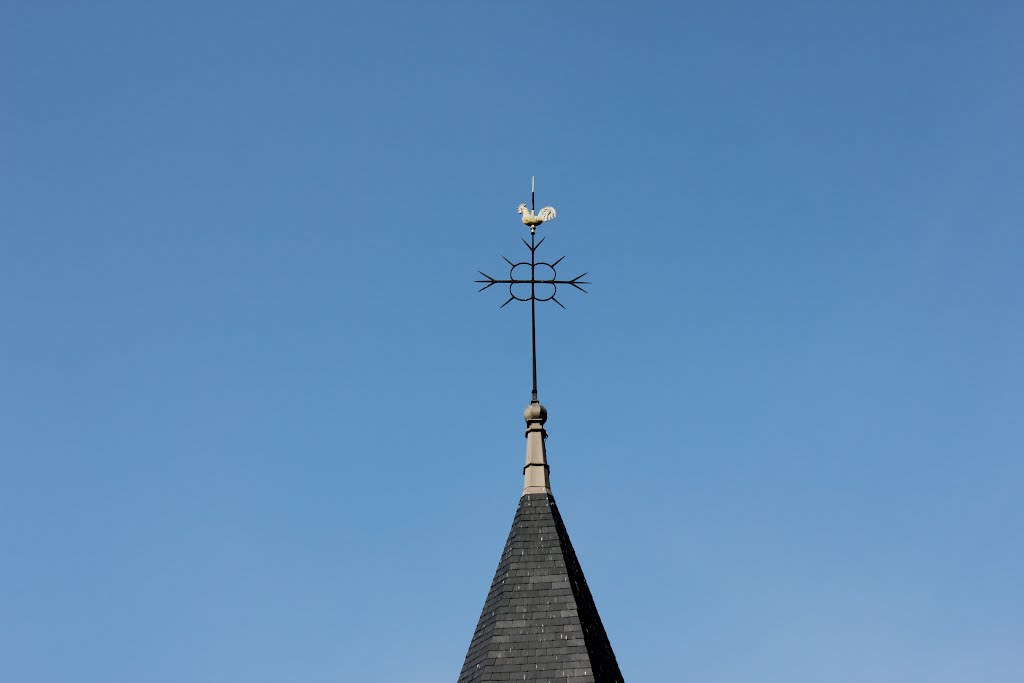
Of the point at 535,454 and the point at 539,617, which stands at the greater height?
the point at 535,454

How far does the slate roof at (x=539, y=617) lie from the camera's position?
77.6ft

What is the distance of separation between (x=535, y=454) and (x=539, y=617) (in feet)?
11.2

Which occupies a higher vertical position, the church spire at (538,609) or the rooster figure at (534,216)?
the rooster figure at (534,216)

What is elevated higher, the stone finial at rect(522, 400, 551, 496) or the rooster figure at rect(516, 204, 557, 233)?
the rooster figure at rect(516, 204, 557, 233)

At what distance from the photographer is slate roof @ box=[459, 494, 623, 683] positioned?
931 inches

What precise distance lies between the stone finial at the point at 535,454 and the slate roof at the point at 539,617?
240mm

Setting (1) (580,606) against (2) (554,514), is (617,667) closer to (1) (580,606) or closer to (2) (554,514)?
(1) (580,606)

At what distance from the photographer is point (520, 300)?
28.3m

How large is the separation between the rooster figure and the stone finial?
3.83 metres

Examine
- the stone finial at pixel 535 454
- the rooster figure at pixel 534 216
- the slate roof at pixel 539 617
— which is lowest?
the slate roof at pixel 539 617

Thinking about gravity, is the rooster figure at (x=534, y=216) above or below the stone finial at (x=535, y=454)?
above

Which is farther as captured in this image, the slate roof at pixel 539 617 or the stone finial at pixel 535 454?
the stone finial at pixel 535 454

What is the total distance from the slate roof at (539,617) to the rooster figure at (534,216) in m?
5.64

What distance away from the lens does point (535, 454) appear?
26719 mm
